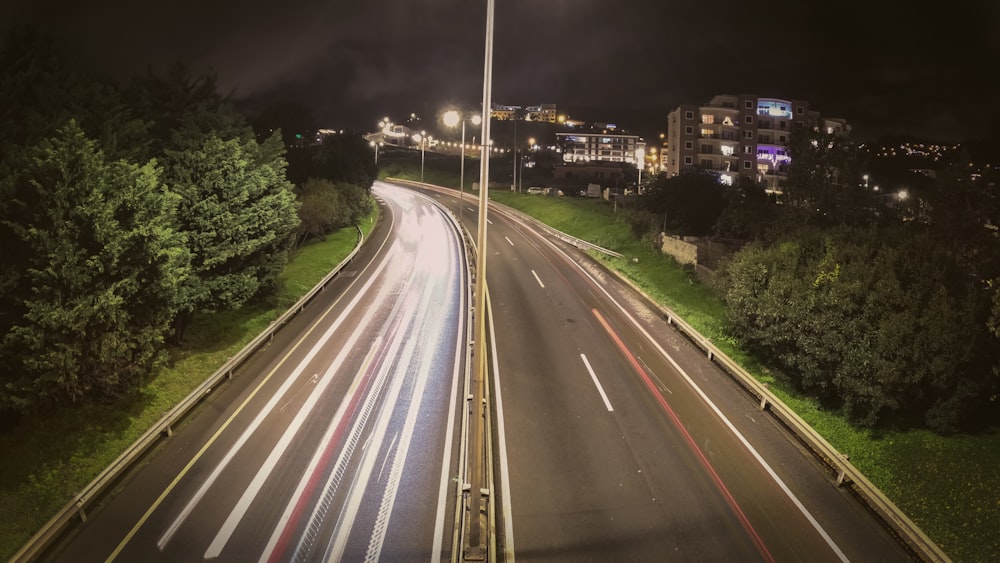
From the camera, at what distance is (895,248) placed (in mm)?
19906

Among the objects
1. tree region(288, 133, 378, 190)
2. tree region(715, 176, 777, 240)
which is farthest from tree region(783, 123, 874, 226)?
tree region(288, 133, 378, 190)

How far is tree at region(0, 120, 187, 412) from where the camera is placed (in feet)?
46.7

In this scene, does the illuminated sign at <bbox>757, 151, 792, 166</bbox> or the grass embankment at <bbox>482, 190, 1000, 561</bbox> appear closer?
the grass embankment at <bbox>482, 190, 1000, 561</bbox>

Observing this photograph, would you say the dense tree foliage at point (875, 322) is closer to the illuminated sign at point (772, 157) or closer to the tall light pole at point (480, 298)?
the tall light pole at point (480, 298)

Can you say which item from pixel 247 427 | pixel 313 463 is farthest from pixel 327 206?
pixel 313 463

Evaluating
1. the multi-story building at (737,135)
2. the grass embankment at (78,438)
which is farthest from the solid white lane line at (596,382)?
the multi-story building at (737,135)

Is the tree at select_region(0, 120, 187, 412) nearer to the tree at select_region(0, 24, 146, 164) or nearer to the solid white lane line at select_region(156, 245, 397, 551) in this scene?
the tree at select_region(0, 24, 146, 164)

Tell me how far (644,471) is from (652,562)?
3454mm

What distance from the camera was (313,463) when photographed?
14539mm

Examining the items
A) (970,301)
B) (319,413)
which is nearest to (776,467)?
(970,301)

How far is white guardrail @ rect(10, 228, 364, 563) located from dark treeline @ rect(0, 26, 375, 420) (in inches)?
76.5

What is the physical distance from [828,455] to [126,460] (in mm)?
18470

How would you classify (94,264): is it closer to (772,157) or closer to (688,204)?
(688,204)

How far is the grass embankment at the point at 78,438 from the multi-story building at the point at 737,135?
88365 mm
